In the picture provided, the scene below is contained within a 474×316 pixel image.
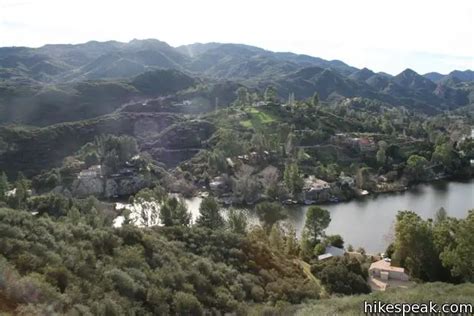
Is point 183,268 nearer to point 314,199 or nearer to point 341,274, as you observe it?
point 341,274

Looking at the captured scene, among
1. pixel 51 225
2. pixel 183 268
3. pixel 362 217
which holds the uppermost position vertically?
pixel 51 225

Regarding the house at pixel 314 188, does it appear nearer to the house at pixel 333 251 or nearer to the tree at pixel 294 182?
the tree at pixel 294 182

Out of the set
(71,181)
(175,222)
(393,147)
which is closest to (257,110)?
(393,147)

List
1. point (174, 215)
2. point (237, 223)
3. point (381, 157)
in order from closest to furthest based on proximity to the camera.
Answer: point (237, 223)
point (174, 215)
point (381, 157)

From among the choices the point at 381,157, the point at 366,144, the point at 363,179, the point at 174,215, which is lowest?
the point at 363,179

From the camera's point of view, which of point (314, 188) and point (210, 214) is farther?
point (314, 188)

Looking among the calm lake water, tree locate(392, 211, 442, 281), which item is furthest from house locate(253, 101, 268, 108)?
tree locate(392, 211, 442, 281)

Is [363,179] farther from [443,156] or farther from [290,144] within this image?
[443,156]

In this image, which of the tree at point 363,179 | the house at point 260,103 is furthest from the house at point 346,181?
the house at point 260,103

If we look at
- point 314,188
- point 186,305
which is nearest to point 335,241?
point 186,305
